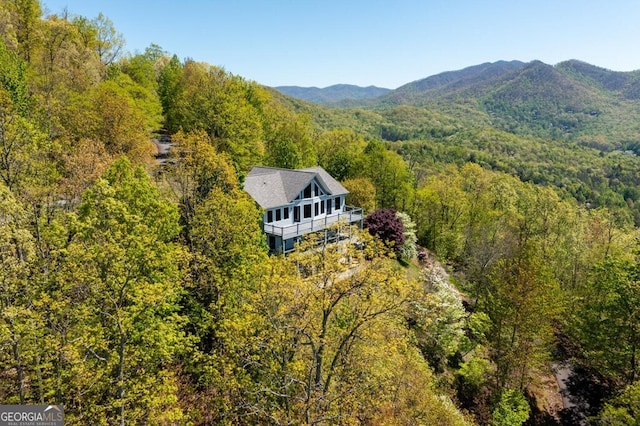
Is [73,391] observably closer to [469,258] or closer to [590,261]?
[469,258]

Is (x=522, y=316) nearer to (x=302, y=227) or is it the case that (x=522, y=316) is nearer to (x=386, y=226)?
(x=386, y=226)

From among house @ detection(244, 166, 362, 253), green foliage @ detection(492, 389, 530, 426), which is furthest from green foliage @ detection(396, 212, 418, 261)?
green foliage @ detection(492, 389, 530, 426)

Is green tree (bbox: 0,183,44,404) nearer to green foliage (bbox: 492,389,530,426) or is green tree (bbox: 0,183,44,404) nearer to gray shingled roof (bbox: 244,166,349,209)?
gray shingled roof (bbox: 244,166,349,209)

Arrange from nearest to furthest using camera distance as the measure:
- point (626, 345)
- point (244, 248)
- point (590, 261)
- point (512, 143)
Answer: point (244, 248), point (626, 345), point (590, 261), point (512, 143)

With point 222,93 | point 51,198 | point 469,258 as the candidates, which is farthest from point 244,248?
point 469,258

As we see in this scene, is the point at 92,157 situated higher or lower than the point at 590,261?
higher

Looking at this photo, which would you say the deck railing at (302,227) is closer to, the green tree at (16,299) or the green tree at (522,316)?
the green tree at (522,316)

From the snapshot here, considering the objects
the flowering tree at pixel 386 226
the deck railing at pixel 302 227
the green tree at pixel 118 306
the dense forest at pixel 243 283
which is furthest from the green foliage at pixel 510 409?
the green tree at pixel 118 306
